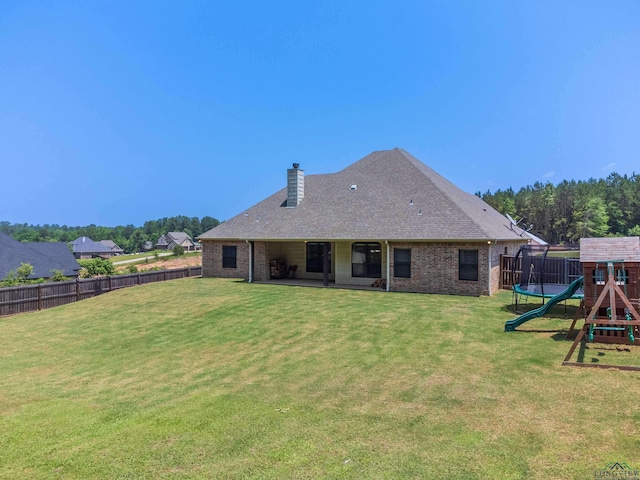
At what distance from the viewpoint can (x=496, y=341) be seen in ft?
30.9

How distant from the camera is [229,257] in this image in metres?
23.2

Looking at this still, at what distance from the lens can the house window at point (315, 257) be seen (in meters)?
22.0

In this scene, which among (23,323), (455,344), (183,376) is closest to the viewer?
(183,376)

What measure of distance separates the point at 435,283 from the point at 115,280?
51.9 ft

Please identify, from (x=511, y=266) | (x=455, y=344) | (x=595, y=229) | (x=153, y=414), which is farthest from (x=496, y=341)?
(x=595, y=229)

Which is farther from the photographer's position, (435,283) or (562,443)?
(435,283)

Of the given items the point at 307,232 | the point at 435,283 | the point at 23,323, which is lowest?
the point at 23,323

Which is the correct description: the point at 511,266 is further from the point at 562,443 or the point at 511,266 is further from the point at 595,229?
the point at 595,229

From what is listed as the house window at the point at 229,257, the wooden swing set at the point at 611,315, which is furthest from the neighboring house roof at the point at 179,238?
the wooden swing set at the point at 611,315

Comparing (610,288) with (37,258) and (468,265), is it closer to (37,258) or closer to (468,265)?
(468,265)

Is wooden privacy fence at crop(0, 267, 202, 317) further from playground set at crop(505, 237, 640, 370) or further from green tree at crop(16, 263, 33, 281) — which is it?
playground set at crop(505, 237, 640, 370)

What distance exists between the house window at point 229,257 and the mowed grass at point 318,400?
1036 cm

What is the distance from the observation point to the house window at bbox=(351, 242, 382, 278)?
19156mm

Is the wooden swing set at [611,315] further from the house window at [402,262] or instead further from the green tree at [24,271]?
the green tree at [24,271]
